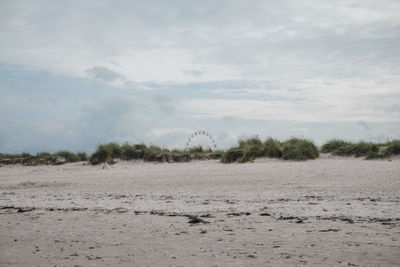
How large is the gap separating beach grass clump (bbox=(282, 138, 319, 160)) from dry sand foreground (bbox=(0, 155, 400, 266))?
37.2 inches

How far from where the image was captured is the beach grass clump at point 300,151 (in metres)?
14.1

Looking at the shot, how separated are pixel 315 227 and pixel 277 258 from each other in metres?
1.50

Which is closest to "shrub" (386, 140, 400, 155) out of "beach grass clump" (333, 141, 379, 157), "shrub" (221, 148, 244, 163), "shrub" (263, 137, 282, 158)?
"beach grass clump" (333, 141, 379, 157)

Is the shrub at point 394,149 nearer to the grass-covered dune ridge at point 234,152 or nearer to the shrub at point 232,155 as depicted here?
the grass-covered dune ridge at point 234,152

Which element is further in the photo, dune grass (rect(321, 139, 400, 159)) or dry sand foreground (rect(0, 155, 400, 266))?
dune grass (rect(321, 139, 400, 159))

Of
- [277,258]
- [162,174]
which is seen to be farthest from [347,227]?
[162,174]

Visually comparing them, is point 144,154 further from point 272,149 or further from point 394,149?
point 394,149

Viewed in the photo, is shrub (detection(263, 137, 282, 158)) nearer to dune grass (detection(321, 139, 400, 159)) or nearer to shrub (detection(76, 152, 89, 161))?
dune grass (detection(321, 139, 400, 159))

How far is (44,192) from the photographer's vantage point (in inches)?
462

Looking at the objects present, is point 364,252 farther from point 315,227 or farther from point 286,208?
point 286,208

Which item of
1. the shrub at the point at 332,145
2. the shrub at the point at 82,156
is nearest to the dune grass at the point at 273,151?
the shrub at the point at 332,145

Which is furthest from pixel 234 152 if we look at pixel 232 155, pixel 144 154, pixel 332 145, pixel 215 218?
pixel 215 218

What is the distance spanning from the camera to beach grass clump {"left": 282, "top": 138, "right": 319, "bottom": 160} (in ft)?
46.3

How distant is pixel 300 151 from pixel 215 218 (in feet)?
24.8
